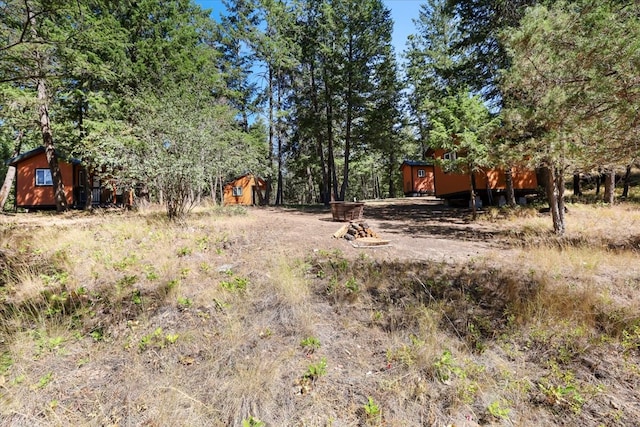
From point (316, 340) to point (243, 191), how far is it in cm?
2747

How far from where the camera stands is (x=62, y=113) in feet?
46.1

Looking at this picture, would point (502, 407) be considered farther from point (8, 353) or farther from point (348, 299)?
point (8, 353)

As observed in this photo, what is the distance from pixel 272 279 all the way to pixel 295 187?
3612 centimetres

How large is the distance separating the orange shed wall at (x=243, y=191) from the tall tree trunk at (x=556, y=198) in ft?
75.8

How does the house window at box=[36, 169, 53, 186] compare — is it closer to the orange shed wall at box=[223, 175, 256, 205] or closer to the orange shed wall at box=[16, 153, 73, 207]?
the orange shed wall at box=[16, 153, 73, 207]

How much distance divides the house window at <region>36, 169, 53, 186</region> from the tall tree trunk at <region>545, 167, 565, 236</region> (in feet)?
80.9

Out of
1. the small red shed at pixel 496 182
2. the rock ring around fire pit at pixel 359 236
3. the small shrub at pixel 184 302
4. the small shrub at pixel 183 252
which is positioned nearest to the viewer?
the small shrub at pixel 184 302

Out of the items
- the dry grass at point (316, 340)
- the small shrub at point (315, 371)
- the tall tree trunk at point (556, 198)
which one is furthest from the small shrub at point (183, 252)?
the tall tree trunk at point (556, 198)

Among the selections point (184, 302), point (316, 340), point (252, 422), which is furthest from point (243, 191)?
point (252, 422)

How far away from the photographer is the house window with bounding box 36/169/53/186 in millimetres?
17812

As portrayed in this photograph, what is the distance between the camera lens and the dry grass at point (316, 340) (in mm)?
2414

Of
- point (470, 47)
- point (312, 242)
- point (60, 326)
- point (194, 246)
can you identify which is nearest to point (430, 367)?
point (60, 326)

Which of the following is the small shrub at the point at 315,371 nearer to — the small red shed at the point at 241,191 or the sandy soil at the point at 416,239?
the sandy soil at the point at 416,239

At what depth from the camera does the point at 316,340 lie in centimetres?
328
